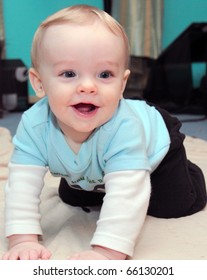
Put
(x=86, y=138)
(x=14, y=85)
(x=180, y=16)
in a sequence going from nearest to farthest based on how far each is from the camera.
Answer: (x=86, y=138) < (x=14, y=85) < (x=180, y=16)

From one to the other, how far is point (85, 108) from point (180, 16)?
2.16 metres

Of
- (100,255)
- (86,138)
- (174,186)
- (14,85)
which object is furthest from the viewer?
(14,85)

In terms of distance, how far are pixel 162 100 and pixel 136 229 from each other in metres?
1.93

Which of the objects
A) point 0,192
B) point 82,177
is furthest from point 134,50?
point 82,177

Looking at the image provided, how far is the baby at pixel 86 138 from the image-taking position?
729 millimetres

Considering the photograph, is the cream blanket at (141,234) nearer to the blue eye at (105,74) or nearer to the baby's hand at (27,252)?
the baby's hand at (27,252)

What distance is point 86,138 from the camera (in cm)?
82

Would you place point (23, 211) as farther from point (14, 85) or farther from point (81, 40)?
point (14, 85)

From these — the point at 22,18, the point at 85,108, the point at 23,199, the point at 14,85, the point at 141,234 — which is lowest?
the point at 14,85

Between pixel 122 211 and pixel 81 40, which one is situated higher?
pixel 81 40

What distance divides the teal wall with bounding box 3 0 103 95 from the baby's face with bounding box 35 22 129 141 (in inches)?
81.0

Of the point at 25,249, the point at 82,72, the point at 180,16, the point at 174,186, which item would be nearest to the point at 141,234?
the point at 174,186

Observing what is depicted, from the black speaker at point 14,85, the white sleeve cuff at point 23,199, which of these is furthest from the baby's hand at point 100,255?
the black speaker at point 14,85

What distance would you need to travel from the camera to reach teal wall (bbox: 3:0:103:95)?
2.70 metres
